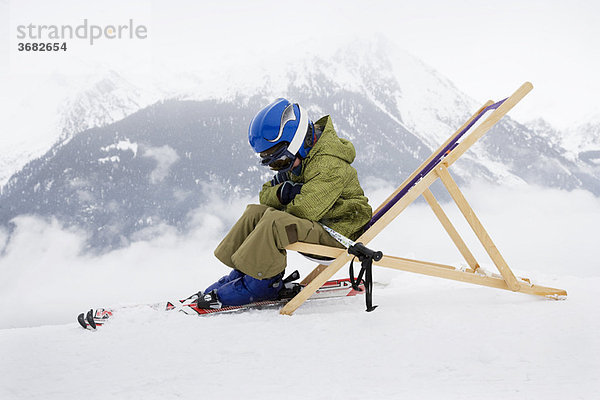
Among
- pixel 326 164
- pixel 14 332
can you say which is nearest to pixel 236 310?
pixel 326 164

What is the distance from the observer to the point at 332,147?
2.98 metres

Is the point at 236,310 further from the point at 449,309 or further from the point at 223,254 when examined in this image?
the point at 449,309

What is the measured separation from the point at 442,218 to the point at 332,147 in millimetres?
1126

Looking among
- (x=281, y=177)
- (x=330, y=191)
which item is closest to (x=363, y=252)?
(x=330, y=191)

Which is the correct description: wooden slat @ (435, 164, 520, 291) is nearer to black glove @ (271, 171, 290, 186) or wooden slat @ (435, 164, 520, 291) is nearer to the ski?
the ski

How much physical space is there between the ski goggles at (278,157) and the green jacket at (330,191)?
10cm

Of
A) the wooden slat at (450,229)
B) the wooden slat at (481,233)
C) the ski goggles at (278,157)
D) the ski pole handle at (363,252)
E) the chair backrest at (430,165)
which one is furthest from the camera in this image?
the wooden slat at (450,229)

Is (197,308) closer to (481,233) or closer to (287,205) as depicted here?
(287,205)

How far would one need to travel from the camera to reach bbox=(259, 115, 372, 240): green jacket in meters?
2.85

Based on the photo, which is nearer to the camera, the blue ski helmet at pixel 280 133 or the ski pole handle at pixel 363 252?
the ski pole handle at pixel 363 252

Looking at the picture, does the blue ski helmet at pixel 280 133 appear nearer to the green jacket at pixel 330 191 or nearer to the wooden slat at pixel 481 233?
the green jacket at pixel 330 191

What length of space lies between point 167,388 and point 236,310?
0.94 metres

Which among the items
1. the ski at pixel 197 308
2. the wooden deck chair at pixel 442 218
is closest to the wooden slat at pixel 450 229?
the wooden deck chair at pixel 442 218

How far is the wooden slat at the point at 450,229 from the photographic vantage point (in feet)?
11.6
